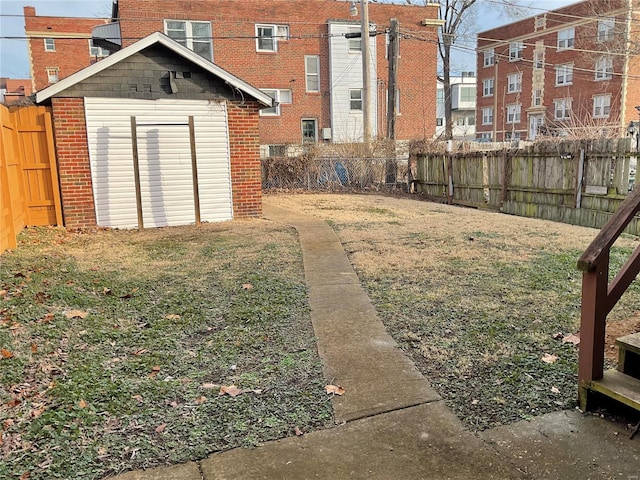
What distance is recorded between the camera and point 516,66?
4209 cm

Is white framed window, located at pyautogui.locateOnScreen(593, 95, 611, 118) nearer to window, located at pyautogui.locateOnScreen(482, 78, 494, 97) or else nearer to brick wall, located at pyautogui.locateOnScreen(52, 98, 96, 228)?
window, located at pyautogui.locateOnScreen(482, 78, 494, 97)

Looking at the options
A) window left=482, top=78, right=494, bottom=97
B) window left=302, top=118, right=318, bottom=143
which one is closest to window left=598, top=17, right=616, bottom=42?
window left=482, top=78, right=494, bottom=97

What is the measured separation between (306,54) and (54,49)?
2106 cm

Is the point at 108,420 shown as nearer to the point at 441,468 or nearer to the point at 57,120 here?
the point at 441,468

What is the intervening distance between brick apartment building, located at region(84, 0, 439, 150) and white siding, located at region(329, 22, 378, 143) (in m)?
0.05

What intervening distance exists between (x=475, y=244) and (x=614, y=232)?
523 cm

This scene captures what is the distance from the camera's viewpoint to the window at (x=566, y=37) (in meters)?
36.3

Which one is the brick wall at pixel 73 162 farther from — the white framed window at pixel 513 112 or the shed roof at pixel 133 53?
the white framed window at pixel 513 112

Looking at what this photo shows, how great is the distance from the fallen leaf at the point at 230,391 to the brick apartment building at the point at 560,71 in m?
27.4

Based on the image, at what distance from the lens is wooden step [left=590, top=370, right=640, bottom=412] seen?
107 inches

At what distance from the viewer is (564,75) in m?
37.9

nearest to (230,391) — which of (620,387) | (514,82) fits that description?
(620,387)

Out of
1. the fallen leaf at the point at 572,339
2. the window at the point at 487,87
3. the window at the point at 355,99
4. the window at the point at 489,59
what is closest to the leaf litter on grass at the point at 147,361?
the fallen leaf at the point at 572,339

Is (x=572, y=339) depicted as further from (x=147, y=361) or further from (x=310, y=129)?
(x=310, y=129)
